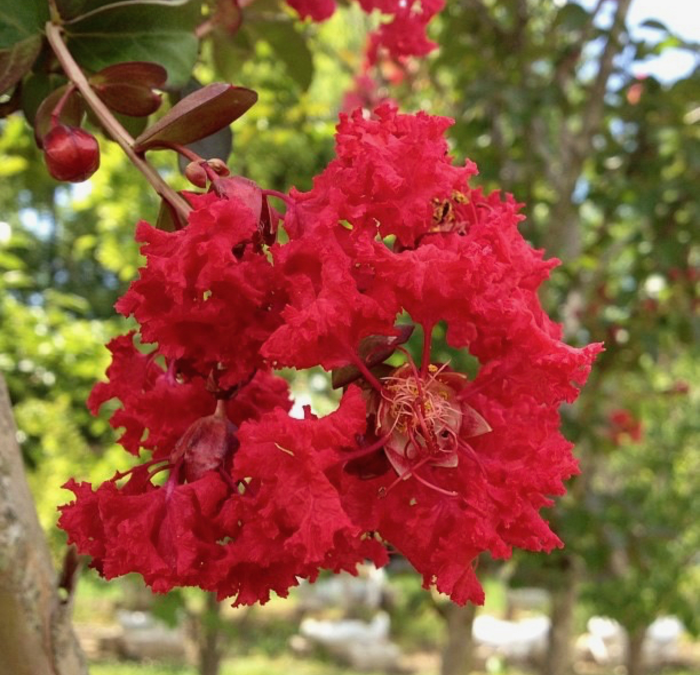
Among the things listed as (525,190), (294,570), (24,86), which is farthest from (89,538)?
(525,190)

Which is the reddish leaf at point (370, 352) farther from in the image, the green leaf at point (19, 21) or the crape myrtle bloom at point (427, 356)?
the green leaf at point (19, 21)

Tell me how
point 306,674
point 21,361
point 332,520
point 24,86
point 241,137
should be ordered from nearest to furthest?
point 332,520
point 24,86
point 21,361
point 241,137
point 306,674

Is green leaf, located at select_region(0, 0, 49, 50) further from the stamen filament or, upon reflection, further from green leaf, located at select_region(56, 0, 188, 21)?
the stamen filament

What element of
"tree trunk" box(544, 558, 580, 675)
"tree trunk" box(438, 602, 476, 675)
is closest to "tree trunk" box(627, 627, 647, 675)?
"tree trunk" box(544, 558, 580, 675)

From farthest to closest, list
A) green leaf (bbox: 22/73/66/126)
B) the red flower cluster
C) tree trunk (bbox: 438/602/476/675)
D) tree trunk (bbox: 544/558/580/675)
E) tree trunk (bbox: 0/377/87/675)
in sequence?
tree trunk (bbox: 544/558/580/675)
tree trunk (bbox: 438/602/476/675)
the red flower cluster
green leaf (bbox: 22/73/66/126)
tree trunk (bbox: 0/377/87/675)

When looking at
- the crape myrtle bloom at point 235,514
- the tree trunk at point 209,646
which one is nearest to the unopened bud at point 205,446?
the crape myrtle bloom at point 235,514

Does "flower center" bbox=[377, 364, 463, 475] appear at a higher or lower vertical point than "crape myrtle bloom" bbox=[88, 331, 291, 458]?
higher

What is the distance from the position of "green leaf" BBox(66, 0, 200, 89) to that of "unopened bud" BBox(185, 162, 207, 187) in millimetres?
188

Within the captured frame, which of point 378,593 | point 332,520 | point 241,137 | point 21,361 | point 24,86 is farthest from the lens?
point 378,593

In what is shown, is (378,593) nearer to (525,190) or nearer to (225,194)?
(525,190)

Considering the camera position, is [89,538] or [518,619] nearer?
[89,538]

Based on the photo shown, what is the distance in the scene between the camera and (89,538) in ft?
1.66

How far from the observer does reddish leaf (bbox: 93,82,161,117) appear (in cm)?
60

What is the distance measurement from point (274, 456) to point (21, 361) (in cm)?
180
